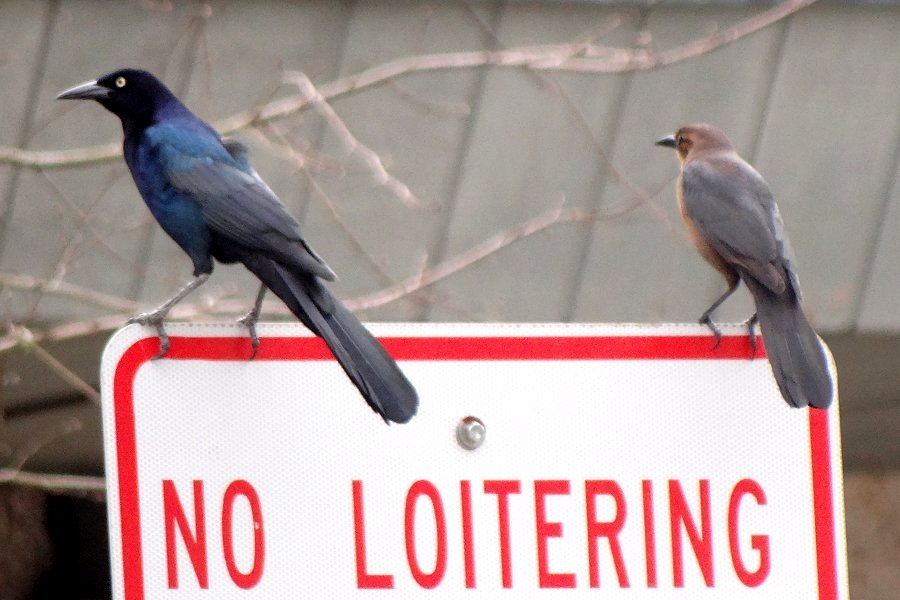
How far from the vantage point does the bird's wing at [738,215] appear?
3316 millimetres

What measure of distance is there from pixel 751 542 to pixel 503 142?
4.79 metres

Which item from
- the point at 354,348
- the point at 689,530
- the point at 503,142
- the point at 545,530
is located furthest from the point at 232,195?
the point at 503,142

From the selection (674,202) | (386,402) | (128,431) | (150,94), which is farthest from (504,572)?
(674,202)

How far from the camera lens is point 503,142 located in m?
7.23

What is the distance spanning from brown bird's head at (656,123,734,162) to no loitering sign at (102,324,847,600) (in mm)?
1635

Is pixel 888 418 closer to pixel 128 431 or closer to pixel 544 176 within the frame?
pixel 544 176

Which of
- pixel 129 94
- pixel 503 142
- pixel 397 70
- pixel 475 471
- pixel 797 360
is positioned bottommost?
pixel 475 471

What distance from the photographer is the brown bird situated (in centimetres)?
259

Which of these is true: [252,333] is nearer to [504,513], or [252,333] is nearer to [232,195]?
[504,513]

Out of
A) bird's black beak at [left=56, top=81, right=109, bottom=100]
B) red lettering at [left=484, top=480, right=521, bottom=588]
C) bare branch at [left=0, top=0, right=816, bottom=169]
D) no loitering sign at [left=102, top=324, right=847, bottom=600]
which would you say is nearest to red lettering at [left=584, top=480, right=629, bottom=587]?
no loitering sign at [left=102, top=324, right=847, bottom=600]

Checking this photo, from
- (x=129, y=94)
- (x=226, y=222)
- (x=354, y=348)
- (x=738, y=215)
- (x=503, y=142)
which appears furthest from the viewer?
(x=503, y=142)

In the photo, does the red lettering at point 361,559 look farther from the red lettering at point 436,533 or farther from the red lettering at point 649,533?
the red lettering at point 649,533

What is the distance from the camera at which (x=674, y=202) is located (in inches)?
280

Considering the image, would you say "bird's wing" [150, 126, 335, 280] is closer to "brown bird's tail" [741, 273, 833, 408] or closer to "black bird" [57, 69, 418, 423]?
"black bird" [57, 69, 418, 423]
